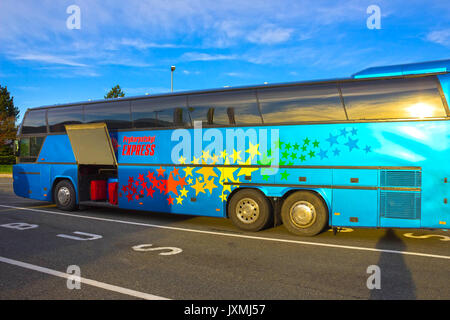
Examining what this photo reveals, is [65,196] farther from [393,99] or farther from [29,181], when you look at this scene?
[393,99]

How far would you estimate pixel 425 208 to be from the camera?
6.95 meters

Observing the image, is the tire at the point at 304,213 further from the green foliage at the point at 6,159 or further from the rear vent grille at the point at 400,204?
the green foliage at the point at 6,159

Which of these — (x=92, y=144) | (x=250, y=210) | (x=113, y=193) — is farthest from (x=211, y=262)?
(x=92, y=144)

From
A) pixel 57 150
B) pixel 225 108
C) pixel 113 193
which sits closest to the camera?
pixel 225 108

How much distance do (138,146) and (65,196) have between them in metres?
3.48

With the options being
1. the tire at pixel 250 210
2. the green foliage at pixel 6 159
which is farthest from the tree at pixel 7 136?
the tire at pixel 250 210

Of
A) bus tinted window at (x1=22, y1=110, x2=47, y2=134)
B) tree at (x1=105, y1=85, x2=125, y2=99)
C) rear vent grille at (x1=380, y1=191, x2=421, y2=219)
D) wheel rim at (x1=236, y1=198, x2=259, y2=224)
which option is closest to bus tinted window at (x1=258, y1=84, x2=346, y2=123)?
rear vent grille at (x1=380, y1=191, x2=421, y2=219)

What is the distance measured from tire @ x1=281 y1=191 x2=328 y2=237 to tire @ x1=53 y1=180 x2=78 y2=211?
6949 millimetres

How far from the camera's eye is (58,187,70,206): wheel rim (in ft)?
37.9

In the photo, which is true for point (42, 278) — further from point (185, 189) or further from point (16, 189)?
point (16, 189)

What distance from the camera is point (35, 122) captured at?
12.3 m

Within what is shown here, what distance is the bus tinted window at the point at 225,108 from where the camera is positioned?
8.47m

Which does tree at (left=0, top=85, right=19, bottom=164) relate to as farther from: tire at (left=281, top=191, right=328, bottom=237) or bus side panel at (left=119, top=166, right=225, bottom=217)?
tire at (left=281, top=191, right=328, bottom=237)

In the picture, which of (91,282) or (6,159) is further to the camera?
(6,159)
